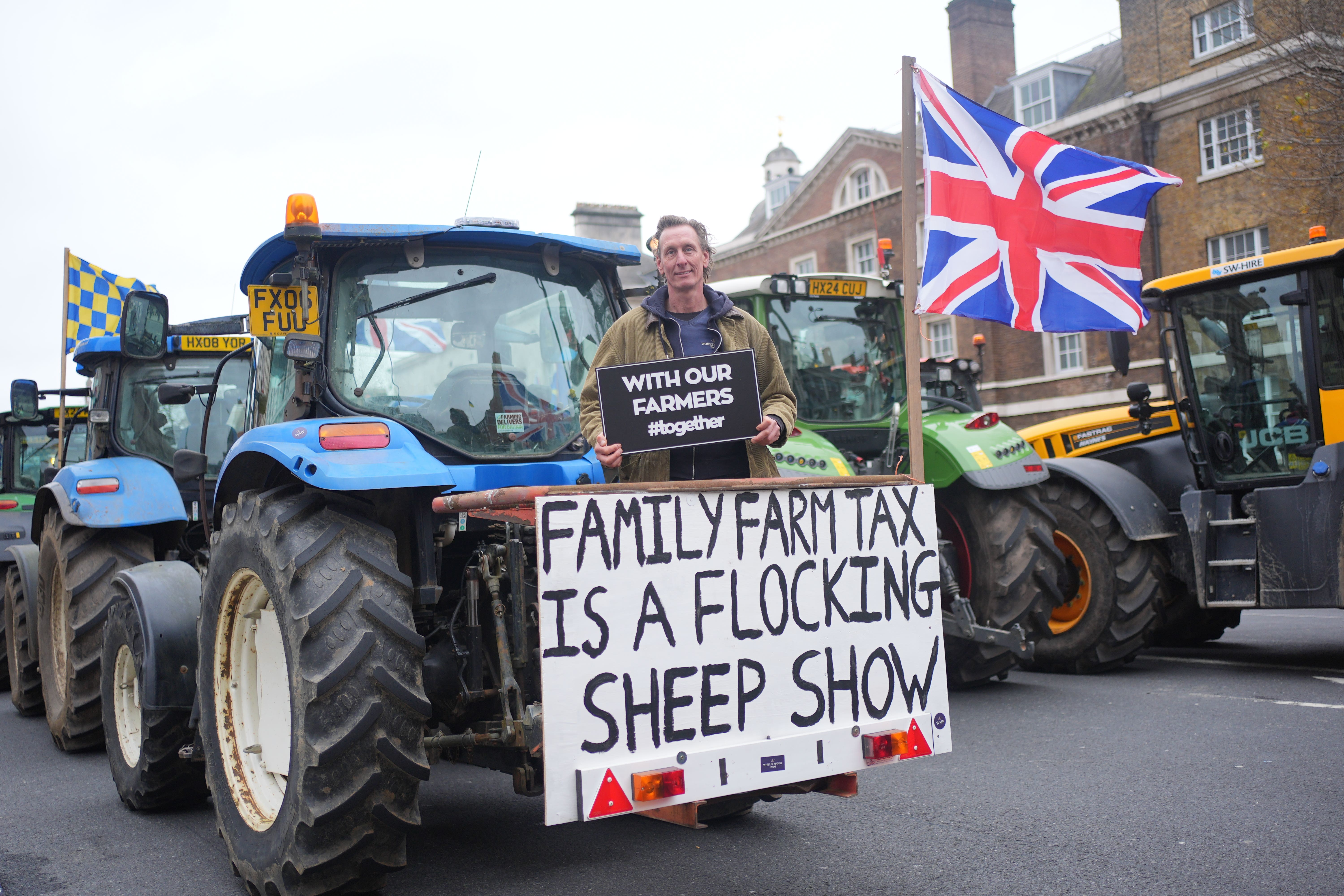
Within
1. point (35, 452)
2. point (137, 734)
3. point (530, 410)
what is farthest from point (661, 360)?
point (35, 452)

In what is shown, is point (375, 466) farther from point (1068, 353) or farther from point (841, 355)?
point (1068, 353)

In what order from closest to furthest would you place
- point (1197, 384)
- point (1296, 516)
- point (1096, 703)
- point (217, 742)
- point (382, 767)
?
point (382, 767) < point (217, 742) < point (1096, 703) < point (1296, 516) < point (1197, 384)

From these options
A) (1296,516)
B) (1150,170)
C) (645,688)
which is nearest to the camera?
(645,688)

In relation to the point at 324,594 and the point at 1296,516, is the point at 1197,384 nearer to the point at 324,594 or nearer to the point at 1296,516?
the point at 1296,516

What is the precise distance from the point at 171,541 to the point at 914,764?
4.32 m

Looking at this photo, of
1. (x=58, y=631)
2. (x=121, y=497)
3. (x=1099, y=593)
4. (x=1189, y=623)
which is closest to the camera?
(x=121, y=497)

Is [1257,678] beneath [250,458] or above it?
beneath

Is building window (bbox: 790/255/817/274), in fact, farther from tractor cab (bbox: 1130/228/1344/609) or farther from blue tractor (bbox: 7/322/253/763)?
blue tractor (bbox: 7/322/253/763)

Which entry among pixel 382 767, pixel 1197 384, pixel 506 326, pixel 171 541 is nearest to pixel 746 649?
pixel 382 767

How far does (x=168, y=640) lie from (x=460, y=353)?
169cm

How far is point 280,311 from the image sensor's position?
159 inches

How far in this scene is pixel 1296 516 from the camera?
22.4 ft

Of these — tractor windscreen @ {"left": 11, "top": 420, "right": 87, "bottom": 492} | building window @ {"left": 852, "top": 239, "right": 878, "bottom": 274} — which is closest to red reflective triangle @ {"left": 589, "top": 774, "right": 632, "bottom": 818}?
tractor windscreen @ {"left": 11, "top": 420, "right": 87, "bottom": 492}

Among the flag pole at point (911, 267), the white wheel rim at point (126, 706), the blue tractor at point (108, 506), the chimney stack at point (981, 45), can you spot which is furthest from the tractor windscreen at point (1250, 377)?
the chimney stack at point (981, 45)
